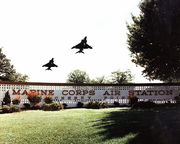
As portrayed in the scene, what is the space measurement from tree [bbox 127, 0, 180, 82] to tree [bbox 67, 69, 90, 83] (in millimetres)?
71815

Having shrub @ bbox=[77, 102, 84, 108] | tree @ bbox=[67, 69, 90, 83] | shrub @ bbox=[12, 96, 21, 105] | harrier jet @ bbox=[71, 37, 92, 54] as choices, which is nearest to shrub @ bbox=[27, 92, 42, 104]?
shrub @ bbox=[12, 96, 21, 105]

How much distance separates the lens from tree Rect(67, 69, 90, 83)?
93188 millimetres

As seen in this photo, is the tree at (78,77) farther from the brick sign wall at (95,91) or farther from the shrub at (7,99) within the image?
the shrub at (7,99)

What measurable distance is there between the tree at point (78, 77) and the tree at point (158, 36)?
7181 centimetres

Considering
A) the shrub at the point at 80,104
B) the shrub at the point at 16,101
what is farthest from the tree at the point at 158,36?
the shrub at the point at 16,101

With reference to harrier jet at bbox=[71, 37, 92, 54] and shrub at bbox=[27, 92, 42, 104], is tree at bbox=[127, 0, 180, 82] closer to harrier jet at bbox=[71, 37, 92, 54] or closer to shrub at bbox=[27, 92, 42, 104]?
shrub at bbox=[27, 92, 42, 104]

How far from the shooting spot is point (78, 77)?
93.4 meters

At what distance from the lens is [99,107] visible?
18.2 meters

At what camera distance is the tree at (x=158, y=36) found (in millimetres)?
15623

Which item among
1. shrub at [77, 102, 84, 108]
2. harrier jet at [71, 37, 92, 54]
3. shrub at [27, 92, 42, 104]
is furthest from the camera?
shrub at [77, 102, 84, 108]

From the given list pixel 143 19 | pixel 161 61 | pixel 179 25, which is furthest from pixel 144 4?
pixel 161 61

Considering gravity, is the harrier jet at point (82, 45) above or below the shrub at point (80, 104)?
above

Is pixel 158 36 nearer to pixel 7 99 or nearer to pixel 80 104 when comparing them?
pixel 80 104

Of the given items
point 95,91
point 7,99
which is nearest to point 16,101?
point 7,99
